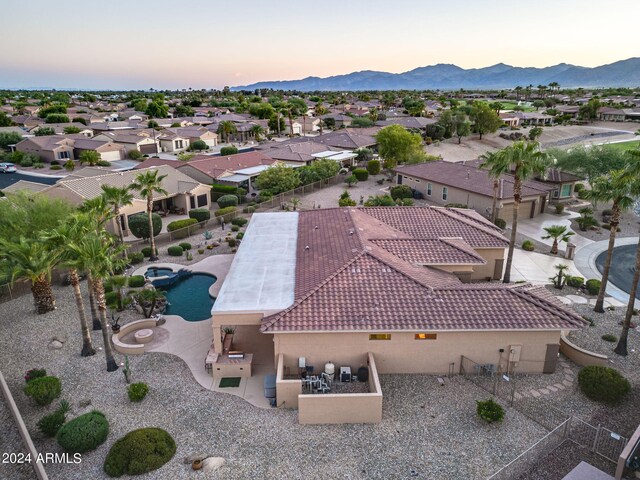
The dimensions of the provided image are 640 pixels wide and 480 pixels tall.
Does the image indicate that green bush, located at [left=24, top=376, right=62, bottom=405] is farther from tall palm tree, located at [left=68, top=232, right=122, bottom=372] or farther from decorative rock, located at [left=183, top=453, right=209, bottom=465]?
decorative rock, located at [left=183, top=453, right=209, bottom=465]

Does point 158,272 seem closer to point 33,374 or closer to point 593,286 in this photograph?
point 33,374

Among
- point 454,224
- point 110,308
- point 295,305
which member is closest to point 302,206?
point 454,224

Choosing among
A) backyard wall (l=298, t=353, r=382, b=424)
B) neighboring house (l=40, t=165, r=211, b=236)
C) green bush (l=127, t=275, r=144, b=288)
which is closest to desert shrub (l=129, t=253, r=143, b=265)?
green bush (l=127, t=275, r=144, b=288)

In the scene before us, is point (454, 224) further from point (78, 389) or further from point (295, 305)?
point (78, 389)

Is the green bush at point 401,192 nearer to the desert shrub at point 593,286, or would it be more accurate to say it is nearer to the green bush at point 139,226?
the desert shrub at point 593,286

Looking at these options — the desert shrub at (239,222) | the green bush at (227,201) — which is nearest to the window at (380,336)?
the desert shrub at (239,222)
